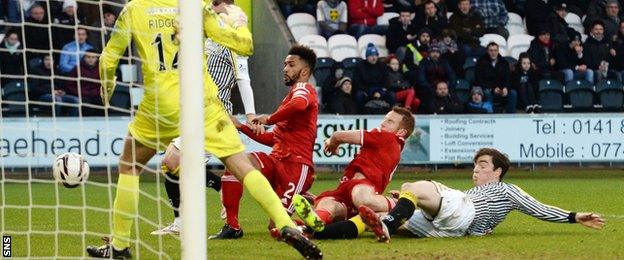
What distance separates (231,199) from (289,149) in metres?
0.62

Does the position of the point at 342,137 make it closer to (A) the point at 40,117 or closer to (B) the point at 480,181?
(B) the point at 480,181

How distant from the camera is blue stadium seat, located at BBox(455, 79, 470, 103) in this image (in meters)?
21.5

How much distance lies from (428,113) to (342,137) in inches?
414

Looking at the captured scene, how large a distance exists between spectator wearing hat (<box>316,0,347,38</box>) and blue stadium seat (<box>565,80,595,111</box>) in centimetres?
385

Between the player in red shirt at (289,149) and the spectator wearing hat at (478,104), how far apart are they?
10.4 metres

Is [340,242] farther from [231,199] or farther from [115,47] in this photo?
[115,47]

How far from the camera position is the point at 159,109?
866 centimetres

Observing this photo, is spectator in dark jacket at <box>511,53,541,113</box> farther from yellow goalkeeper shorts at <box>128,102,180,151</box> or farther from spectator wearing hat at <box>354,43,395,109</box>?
yellow goalkeeper shorts at <box>128,102,180,151</box>

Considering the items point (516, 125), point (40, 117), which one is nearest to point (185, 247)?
point (40, 117)

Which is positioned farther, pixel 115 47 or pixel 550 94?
pixel 550 94

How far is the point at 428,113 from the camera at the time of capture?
818 inches

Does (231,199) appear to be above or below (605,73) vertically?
below

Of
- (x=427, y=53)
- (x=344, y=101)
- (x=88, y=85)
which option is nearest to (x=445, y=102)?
(x=427, y=53)

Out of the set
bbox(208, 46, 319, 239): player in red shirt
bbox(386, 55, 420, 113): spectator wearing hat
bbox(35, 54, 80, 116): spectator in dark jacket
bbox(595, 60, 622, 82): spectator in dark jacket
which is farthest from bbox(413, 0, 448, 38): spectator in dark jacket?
bbox(208, 46, 319, 239): player in red shirt
